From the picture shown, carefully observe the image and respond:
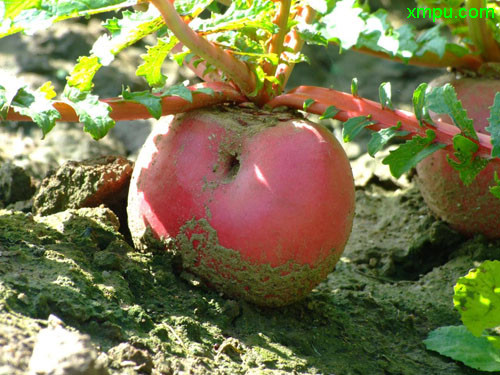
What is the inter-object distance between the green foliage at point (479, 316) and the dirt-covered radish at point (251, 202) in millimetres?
326

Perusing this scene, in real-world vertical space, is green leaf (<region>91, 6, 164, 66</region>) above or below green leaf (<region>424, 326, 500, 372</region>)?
above

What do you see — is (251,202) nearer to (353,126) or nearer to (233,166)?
(233,166)

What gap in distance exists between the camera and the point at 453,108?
180cm

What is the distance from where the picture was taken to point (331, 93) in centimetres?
198

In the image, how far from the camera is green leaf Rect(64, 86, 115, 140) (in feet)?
5.19

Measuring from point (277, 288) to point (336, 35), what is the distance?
727 mm

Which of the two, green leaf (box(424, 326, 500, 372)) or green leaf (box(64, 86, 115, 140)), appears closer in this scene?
green leaf (box(64, 86, 115, 140))

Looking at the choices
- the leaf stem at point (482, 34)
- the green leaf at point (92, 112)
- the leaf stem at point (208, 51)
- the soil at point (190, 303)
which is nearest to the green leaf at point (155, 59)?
the leaf stem at point (208, 51)

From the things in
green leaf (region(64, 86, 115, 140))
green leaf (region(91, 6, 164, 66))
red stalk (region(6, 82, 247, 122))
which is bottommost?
red stalk (region(6, 82, 247, 122))

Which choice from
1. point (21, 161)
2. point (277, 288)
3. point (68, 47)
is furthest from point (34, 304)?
point (68, 47)

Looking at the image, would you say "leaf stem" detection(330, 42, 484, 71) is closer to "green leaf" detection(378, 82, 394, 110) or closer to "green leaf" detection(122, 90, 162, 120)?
"green leaf" detection(378, 82, 394, 110)

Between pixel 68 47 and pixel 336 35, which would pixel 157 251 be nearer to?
pixel 336 35

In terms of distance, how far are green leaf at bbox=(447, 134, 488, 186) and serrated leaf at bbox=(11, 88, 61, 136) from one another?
38.5 inches

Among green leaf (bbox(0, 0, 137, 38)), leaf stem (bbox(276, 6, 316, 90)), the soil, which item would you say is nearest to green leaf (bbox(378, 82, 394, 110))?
leaf stem (bbox(276, 6, 316, 90))
